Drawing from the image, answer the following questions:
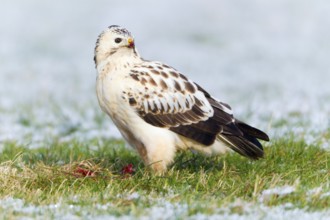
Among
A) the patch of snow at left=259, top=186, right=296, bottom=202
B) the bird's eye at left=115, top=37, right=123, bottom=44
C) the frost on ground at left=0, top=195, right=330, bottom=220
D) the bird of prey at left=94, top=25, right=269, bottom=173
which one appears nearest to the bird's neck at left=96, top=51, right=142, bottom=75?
the bird of prey at left=94, top=25, right=269, bottom=173

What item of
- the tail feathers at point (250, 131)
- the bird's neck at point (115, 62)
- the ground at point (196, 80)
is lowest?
the ground at point (196, 80)

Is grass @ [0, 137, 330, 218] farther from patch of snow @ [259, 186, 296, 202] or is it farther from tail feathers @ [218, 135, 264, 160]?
tail feathers @ [218, 135, 264, 160]

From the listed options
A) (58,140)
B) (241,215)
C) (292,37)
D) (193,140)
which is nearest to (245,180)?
(193,140)

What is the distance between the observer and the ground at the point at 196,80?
22.8ft

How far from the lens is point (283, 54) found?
69.5ft

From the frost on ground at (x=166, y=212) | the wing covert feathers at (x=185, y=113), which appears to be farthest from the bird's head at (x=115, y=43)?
the frost on ground at (x=166, y=212)

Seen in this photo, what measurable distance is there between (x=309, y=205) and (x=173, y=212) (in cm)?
111

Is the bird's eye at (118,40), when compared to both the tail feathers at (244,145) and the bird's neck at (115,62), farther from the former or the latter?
the tail feathers at (244,145)

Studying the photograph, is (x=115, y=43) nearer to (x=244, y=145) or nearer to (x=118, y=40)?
(x=118, y=40)

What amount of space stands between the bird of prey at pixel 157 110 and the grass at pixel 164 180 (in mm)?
227

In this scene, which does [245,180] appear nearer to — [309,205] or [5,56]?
[309,205]

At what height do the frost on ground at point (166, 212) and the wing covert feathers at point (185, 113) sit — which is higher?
the wing covert feathers at point (185, 113)

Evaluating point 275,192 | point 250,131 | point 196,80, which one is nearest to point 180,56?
point 196,80

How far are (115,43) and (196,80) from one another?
32.2 feet
